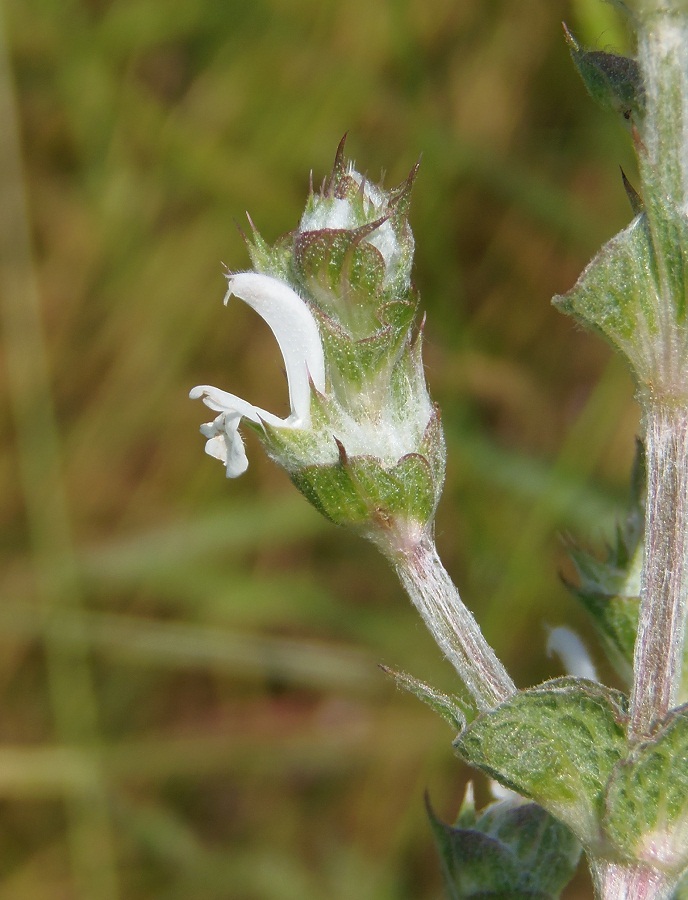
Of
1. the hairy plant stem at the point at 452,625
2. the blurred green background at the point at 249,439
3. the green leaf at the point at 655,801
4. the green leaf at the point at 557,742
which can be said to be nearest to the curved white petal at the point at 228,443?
the hairy plant stem at the point at 452,625

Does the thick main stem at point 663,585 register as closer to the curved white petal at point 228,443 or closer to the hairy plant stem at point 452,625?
the hairy plant stem at point 452,625

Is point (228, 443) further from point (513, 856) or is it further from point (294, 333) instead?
point (513, 856)

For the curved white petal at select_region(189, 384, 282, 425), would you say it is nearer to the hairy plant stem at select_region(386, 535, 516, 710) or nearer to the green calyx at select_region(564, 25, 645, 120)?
the hairy plant stem at select_region(386, 535, 516, 710)

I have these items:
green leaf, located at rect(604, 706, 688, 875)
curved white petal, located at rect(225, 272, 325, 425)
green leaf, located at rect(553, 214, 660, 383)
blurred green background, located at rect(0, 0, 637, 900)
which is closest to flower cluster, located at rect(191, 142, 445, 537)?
curved white petal, located at rect(225, 272, 325, 425)

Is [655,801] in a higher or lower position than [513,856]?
higher

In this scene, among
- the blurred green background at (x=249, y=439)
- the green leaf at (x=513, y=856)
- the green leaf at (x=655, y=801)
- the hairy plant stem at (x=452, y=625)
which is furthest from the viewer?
the blurred green background at (x=249, y=439)

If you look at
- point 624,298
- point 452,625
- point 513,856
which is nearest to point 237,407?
point 452,625
